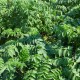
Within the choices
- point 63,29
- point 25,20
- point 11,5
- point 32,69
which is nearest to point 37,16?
point 25,20

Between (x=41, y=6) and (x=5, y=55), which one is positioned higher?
(x=41, y=6)

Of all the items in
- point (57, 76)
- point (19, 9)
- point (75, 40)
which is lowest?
point (57, 76)

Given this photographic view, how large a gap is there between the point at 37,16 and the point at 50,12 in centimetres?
36

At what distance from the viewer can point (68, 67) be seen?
12.2ft

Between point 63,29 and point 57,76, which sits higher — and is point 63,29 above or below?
above

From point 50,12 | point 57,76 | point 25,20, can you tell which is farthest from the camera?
point 50,12

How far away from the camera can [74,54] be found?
3.92 meters

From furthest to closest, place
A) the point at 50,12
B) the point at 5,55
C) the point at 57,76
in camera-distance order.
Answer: the point at 50,12 < the point at 5,55 < the point at 57,76

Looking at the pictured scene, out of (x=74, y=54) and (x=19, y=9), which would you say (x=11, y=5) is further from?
(x=74, y=54)

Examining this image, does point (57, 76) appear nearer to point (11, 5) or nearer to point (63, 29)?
point (63, 29)

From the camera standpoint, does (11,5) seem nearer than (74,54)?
No

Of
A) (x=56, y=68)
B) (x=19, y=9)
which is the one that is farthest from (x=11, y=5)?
(x=56, y=68)

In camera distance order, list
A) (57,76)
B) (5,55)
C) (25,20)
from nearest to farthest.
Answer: (57,76)
(5,55)
(25,20)

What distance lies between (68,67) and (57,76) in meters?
0.24
